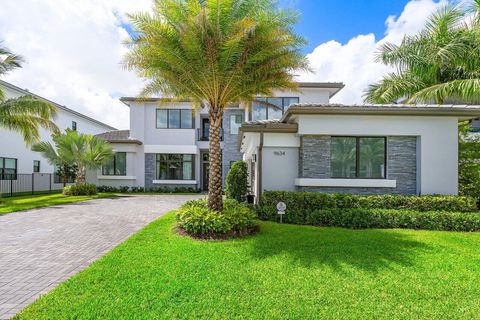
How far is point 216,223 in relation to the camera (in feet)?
26.0

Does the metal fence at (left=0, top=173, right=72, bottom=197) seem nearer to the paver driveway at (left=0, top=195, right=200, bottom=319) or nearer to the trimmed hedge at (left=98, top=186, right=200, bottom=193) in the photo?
the trimmed hedge at (left=98, top=186, right=200, bottom=193)

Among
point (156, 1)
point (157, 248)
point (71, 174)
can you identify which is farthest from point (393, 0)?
point (71, 174)

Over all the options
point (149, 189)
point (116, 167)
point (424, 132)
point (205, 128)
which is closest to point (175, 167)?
point (149, 189)

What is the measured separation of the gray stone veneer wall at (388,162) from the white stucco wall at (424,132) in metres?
0.28

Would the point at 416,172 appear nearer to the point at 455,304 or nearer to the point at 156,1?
the point at 455,304

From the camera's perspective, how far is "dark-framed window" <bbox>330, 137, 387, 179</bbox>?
11352 millimetres

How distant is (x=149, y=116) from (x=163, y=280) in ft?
69.7

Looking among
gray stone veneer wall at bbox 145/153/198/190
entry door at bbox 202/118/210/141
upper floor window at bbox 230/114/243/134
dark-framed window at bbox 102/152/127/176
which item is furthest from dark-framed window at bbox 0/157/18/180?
upper floor window at bbox 230/114/243/134

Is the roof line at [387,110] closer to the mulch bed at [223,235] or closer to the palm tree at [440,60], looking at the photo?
the palm tree at [440,60]

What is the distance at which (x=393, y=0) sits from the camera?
544 inches

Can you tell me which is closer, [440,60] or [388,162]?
[388,162]

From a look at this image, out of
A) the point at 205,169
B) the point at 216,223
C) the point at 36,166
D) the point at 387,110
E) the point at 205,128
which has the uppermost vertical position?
the point at 205,128

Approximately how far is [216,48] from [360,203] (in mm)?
7385

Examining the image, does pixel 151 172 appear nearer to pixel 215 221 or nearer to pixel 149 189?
pixel 149 189
